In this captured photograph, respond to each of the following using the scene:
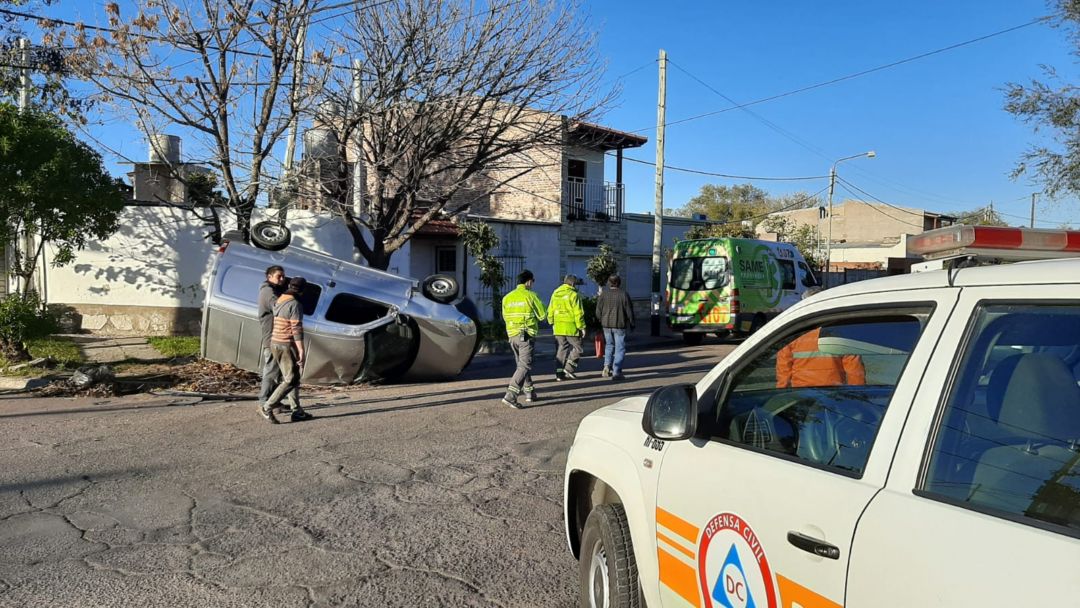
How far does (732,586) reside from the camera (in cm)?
233

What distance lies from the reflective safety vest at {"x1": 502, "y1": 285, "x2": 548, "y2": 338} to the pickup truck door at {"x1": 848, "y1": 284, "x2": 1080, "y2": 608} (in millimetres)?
8028

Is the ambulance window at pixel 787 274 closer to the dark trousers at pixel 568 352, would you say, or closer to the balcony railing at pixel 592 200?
the balcony railing at pixel 592 200

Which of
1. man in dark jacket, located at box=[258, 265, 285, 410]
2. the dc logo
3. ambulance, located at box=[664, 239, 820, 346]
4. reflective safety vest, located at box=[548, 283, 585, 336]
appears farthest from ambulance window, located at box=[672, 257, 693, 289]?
the dc logo

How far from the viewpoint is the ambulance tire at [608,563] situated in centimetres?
306

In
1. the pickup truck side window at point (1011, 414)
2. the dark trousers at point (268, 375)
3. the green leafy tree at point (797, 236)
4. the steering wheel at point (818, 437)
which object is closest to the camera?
the pickup truck side window at point (1011, 414)

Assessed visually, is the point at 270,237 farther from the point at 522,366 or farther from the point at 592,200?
the point at 592,200

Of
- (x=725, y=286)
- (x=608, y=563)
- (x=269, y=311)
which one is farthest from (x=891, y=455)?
(x=725, y=286)

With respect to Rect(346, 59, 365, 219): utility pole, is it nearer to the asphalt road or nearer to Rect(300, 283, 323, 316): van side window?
Rect(300, 283, 323, 316): van side window

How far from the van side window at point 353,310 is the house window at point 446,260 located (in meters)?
10.5

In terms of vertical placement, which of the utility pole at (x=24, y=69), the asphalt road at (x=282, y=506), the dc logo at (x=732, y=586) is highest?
the utility pole at (x=24, y=69)

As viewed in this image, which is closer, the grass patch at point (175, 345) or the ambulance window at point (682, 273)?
the grass patch at point (175, 345)

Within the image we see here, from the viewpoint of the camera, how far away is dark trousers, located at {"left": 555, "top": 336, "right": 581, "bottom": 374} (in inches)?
456

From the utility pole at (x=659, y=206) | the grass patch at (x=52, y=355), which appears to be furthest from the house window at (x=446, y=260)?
the grass patch at (x=52, y=355)

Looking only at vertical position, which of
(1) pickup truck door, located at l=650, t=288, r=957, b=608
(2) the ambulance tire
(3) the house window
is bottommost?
(2) the ambulance tire
